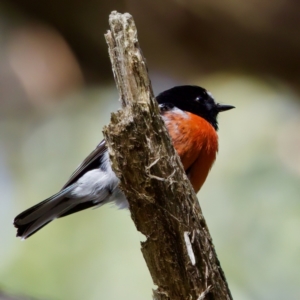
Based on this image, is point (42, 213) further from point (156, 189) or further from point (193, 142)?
point (156, 189)

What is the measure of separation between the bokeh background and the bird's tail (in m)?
1.12

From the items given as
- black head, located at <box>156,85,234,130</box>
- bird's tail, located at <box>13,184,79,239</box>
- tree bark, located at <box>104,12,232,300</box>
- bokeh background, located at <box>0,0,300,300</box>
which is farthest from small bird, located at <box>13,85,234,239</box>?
bokeh background, located at <box>0,0,300,300</box>

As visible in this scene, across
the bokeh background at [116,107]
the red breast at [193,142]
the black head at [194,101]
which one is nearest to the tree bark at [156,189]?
the red breast at [193,142]

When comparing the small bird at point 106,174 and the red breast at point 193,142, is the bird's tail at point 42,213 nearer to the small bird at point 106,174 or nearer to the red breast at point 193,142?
the small bird at point 106,174

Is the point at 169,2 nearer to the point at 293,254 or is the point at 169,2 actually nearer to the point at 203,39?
the point at 203,39

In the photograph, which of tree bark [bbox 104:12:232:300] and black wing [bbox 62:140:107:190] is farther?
black wing [bbox 62:140:107:190]

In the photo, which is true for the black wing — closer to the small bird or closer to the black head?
the small bird

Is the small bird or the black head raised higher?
the black head

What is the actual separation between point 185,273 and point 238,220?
7.40ft

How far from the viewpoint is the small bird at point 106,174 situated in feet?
7.68

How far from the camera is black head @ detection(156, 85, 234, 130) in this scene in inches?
106

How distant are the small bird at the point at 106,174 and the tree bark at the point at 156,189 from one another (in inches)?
31.6

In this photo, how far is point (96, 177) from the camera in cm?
242

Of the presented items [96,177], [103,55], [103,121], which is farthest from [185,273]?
[103,55]
